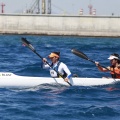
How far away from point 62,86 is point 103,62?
1200 centimetres

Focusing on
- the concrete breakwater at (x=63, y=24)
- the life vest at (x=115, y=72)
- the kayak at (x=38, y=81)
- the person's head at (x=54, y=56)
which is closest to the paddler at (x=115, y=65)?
the life vest at (x=115, y=72)

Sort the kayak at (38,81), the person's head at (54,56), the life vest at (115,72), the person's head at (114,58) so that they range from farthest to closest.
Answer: the life vest at (115,72)
the person's head at (114,58)
the kayak at (38,81)
the person's head at (54,56)

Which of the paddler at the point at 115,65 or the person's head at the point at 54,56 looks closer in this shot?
the person's head at the point at 54,56

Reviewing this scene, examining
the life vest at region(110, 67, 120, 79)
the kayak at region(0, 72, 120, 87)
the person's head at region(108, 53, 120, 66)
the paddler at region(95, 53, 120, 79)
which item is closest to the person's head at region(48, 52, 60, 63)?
the kayak at region(0, 72, 120, 87)

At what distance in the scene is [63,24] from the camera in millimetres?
59656

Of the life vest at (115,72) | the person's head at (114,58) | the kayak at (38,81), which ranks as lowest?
the kayak at (38,81)

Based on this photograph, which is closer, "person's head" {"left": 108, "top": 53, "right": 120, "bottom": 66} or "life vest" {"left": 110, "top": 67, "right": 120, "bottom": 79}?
"person's head" {"left": 108, "top": 53, "right": 120, "bottom": 66}

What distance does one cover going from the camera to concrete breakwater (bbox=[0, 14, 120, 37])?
5941 centimetres

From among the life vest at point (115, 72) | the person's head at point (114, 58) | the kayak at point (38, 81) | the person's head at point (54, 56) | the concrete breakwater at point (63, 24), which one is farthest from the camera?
the concrete breakwater at point (63, 24)

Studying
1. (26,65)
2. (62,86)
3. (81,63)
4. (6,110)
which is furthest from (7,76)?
(81,63)

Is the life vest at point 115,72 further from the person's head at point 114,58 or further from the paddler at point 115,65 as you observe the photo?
the person's head at point 114,58

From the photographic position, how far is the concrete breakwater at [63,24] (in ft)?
195

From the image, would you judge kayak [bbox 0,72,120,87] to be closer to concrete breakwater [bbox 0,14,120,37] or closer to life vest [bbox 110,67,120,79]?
life vest [bbox 110,67,120,79]

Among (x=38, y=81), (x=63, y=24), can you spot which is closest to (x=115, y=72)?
(x=38, y=81)
